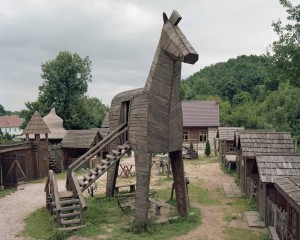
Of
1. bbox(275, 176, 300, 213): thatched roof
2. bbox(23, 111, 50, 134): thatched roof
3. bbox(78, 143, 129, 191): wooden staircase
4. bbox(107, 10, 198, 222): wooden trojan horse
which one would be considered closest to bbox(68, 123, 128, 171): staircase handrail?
bbox(78, 143, 129, 191): wooden staircase

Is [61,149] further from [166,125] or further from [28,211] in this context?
[166,125]

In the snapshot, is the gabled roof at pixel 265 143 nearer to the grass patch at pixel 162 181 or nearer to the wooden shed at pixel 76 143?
the grass patch at pixel 162 181

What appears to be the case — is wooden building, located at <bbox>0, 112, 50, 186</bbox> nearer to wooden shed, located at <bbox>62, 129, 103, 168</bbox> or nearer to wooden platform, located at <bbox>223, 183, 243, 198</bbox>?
wooden shed, located at <bbox>62, 129, 103, 168</bbox>

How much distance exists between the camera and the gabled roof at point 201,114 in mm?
41844

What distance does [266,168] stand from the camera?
41.6 feet

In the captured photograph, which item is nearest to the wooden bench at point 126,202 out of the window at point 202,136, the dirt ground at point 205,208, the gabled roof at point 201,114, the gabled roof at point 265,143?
the dirt ground at point 205,208

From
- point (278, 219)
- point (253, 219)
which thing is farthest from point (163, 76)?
point (253, 219)

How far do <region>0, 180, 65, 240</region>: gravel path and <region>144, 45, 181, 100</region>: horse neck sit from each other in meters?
7.55

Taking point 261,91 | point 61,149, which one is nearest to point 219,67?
point 261,91

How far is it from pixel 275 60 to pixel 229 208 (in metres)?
10.3

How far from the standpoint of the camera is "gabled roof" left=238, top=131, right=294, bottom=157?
16406 mm

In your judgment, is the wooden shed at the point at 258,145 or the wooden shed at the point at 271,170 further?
the wooden shed at the point at 258,145

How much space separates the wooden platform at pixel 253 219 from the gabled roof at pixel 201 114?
27.1m

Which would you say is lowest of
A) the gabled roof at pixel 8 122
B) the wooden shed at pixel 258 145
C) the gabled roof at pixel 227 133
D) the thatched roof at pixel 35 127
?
the wooden shed at pixel 258 145
